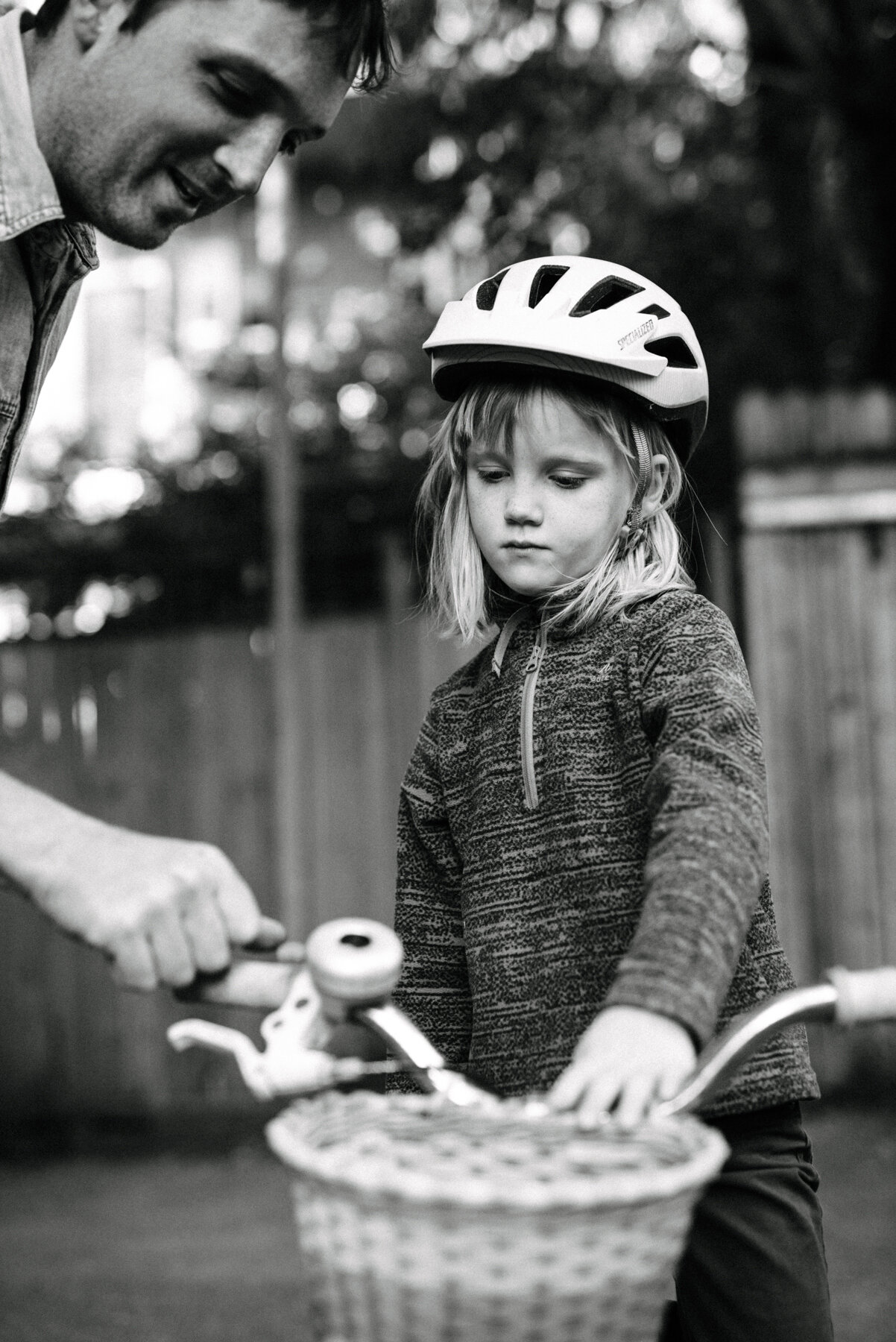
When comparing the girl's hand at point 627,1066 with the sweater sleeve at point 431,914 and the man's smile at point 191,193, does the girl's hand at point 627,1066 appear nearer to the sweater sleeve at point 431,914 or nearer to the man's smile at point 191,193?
the sweater sleeve at point 431,914

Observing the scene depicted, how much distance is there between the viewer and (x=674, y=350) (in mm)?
2666

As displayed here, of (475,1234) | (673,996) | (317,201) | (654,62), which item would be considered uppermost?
(317,201)

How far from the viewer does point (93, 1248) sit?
543 centimetres

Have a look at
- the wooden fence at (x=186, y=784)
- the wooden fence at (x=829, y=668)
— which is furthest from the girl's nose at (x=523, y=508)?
the wooden fence at (x=186, y=784)

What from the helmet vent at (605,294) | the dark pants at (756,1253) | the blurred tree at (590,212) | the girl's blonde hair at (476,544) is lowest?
Answer: the dark pants at (756,1253)

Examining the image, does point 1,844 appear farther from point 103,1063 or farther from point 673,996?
point 103,1063

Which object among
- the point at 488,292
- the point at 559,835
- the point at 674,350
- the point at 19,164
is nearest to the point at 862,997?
the point at 559,835

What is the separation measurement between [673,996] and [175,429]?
6802 mm

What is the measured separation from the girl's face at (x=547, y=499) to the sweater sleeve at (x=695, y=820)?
0.20 meters

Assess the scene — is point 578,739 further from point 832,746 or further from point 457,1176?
point 832,746

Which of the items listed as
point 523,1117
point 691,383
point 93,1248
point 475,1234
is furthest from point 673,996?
point 93,1248

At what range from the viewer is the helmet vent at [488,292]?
268cm

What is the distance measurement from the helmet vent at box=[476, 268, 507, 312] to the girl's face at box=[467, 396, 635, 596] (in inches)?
10.4

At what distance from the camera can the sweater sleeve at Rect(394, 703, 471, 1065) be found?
253 centimetres
